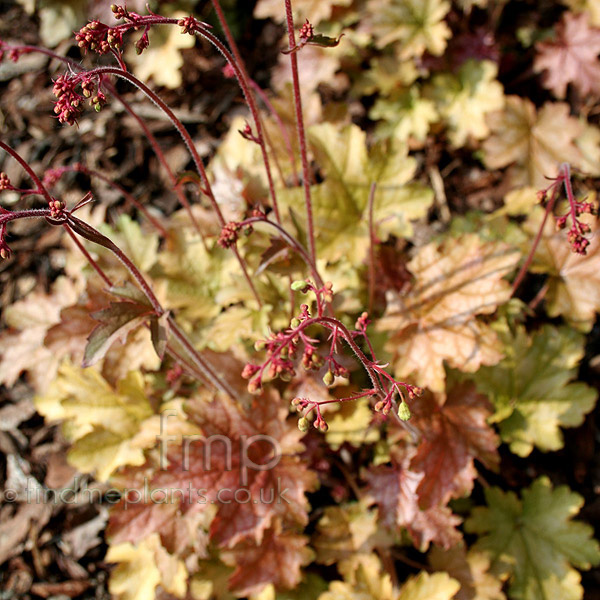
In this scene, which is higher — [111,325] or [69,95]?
[69,95]

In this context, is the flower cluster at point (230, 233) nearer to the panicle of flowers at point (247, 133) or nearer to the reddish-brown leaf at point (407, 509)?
the panicle of flowers at point (247, 133)

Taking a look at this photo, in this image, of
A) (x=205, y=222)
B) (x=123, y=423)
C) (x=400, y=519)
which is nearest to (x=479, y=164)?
(x=205, y=222)

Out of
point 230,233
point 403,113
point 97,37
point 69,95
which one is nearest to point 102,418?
point 230,233

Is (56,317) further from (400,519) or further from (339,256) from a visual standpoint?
(400,519)

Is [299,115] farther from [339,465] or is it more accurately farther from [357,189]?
[339,465]

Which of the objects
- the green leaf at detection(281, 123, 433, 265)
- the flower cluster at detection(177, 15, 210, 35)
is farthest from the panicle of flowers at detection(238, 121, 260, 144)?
the green leaf at detection(281, 123, 433, 265)

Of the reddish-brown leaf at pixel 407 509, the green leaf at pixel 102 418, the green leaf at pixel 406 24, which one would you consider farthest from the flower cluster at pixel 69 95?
the green leaf at pixel 406 24
